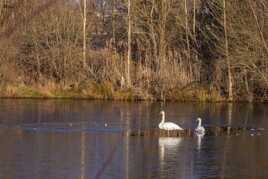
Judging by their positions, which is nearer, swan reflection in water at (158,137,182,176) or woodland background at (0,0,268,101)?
swan reflection in water at (158,137,182,176)

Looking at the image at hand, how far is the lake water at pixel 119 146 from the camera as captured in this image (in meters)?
16.8

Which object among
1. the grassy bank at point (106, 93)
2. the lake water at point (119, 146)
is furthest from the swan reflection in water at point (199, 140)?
the grassy bank at point (106, 93)

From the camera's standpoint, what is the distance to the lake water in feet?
55.2

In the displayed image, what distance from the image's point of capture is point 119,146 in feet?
69.6

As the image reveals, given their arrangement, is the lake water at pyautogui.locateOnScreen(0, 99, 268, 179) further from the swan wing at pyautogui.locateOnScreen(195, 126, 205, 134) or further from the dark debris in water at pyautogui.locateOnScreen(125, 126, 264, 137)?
the swan wing at pyautogui.locateOnScreen(195, 126, 205, 134)

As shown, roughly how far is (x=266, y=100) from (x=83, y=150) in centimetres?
2017

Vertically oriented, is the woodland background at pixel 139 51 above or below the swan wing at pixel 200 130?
above

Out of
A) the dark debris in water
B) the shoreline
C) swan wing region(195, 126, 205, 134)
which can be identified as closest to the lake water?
the dark debris in water

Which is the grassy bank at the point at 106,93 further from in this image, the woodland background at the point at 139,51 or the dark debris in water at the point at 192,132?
the dark debris in water at the point at 192,132

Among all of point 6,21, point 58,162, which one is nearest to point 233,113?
point 58,162

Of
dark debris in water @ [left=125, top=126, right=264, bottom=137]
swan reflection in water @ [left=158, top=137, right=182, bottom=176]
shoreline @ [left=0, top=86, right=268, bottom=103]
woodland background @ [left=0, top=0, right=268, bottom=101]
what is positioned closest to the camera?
swan reflection in water @ [left=158, top=137, right=182, bottom=176]

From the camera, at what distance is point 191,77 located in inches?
1596

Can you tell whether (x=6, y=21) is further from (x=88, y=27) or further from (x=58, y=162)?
(x=58, y=162)

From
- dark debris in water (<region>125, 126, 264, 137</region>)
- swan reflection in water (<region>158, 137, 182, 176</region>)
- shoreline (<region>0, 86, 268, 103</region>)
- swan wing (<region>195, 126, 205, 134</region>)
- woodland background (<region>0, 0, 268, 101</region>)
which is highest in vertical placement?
woodland background (<region>0, 0, 268, 101</region>)
